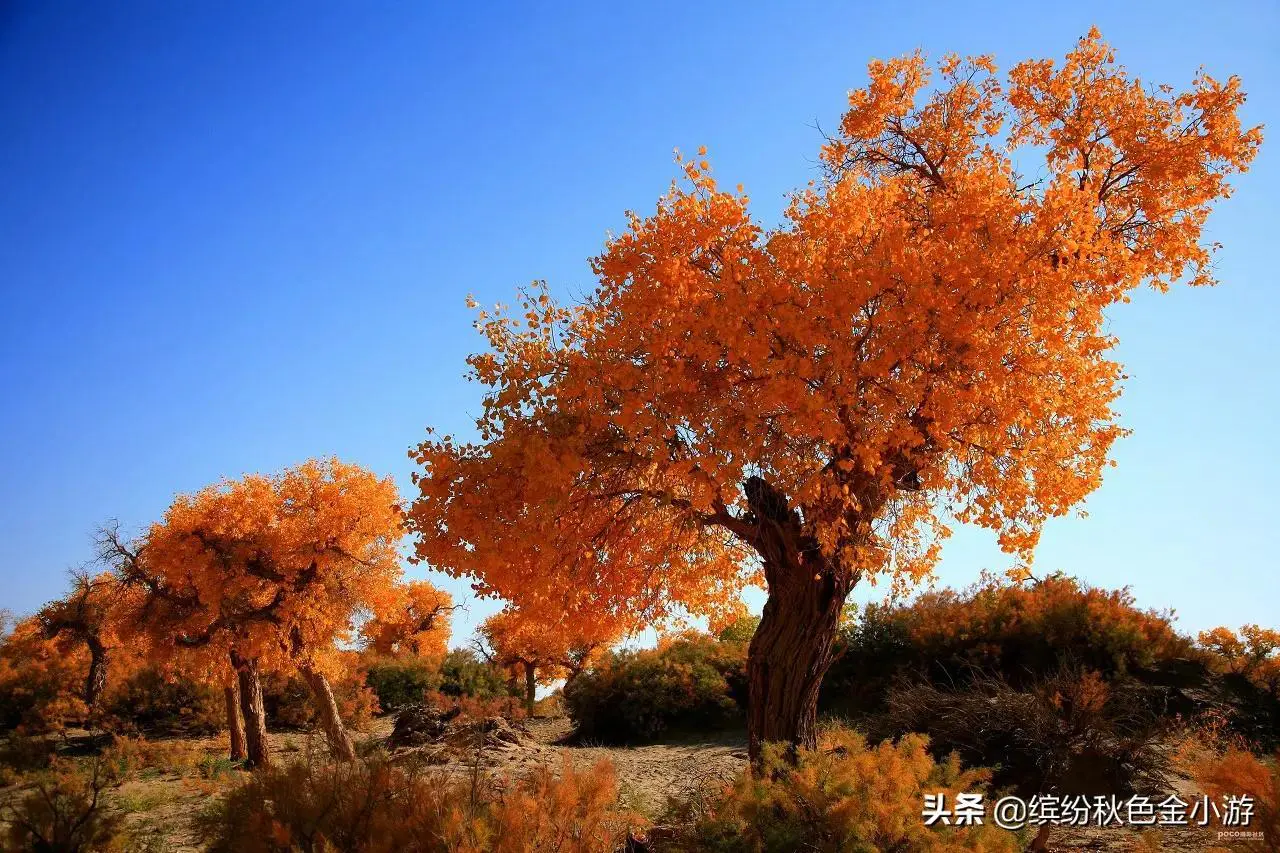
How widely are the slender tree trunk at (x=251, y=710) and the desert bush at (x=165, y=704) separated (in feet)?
28.6

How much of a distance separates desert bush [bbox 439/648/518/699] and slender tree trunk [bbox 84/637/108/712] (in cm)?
1107

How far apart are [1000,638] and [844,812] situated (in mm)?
13612

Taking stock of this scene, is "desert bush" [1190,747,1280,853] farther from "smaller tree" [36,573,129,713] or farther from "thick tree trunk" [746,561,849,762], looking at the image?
"smaller tree" [36,573,129,713]

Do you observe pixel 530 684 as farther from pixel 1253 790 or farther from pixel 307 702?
pixel 1253 790

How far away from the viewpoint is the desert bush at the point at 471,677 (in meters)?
33.3

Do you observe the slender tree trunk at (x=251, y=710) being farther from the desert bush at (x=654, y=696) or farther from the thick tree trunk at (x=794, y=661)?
the thick tree trunk at (x=794, y=661)

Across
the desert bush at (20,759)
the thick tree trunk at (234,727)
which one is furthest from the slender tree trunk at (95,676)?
the thick tree trunk at (234,727)

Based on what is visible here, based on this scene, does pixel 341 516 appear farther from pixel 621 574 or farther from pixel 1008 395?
pixel 1008 395

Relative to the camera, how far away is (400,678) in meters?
33.0

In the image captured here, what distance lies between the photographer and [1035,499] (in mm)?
10141

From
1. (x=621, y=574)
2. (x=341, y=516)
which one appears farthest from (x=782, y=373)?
(x=341, y=516)

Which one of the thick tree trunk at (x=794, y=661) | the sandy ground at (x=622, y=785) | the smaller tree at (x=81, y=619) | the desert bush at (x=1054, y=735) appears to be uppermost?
the smaller tree at (x=81, y=619)

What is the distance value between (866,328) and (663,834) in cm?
583

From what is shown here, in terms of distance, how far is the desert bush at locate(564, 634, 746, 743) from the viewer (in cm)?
2114
